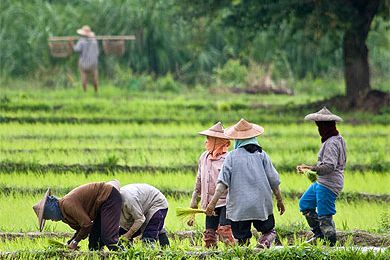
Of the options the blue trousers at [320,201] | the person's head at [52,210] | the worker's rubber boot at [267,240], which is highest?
the person's head at [52,210]

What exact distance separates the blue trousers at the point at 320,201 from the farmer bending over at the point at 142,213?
1202mm

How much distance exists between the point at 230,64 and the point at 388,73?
3.81 metres

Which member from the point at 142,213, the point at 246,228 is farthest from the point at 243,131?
the point at 142,213

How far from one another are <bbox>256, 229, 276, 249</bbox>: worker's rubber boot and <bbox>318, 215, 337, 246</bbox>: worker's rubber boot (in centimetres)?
48

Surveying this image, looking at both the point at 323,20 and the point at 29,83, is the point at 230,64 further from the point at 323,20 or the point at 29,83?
the point at 323,20

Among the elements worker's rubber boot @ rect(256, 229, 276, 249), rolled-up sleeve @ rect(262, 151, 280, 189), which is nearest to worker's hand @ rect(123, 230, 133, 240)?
worker's rubber boot @ rect(256, 229, 276, 249)

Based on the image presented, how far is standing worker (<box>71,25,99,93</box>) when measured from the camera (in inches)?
886

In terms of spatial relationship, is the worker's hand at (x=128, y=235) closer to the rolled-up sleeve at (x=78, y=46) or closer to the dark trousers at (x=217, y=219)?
the dark trousers at (x=217, y=219)

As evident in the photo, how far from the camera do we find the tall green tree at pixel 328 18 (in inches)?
736

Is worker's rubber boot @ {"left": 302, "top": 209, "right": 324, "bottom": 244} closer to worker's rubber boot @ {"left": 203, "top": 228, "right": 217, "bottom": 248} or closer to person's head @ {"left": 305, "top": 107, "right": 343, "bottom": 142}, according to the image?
person's head @ {"left": 305, "top": 107, "right": 343, "bottom": 142}

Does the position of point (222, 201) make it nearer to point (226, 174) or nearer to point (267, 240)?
point (226, 174)

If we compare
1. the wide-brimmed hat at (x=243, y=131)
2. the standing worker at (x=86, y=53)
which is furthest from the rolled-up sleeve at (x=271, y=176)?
the standing worker at (x=86, y=53)

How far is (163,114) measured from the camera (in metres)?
19.1

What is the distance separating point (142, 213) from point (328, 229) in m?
1.44
